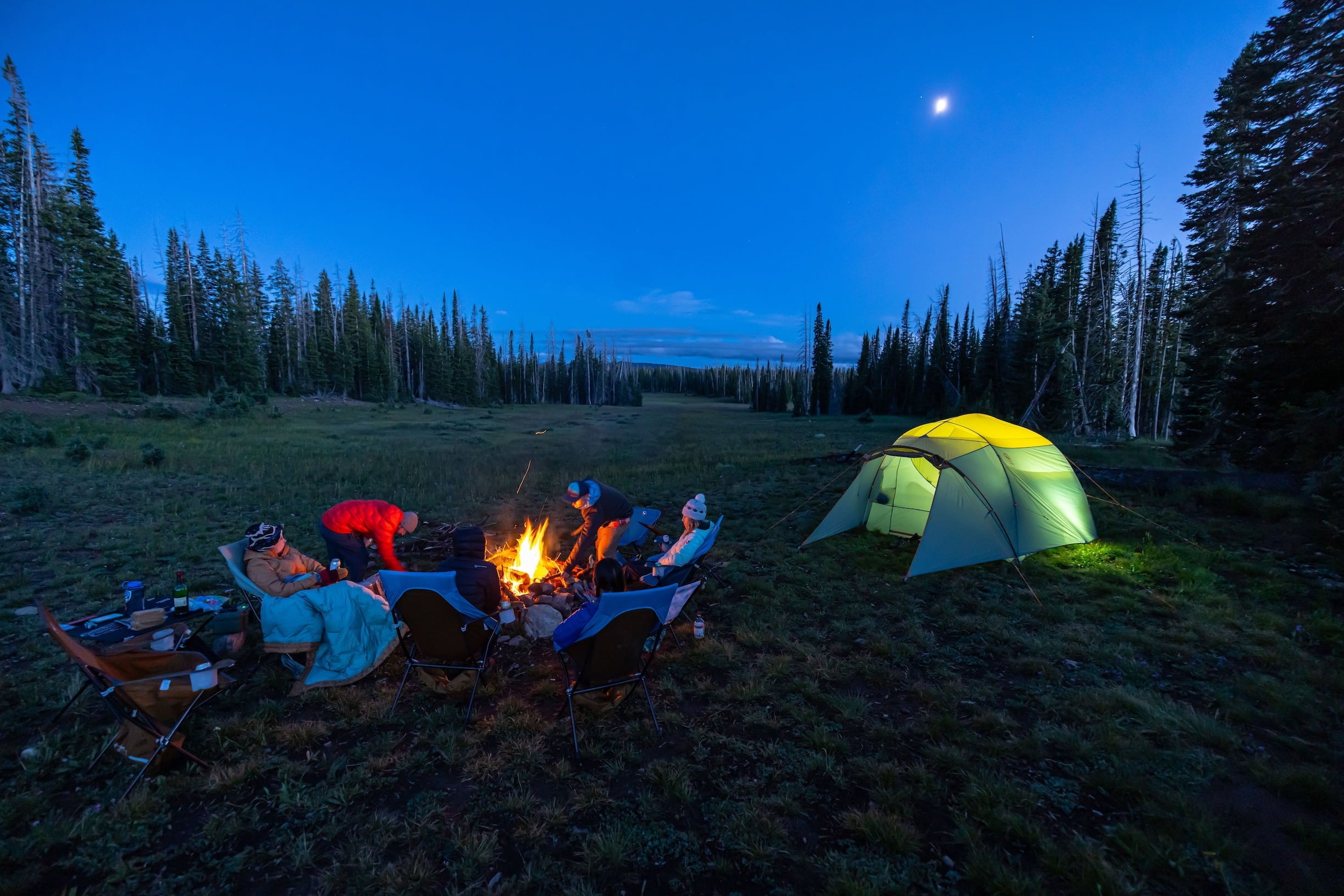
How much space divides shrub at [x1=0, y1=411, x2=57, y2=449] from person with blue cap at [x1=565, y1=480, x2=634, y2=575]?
20985 millimetres

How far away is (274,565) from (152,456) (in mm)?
14396

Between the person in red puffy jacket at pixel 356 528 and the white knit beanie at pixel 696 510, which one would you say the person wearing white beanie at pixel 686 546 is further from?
the person in red puffy jacket at pixel 356 528

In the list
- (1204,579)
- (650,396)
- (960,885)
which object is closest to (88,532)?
(960,885)

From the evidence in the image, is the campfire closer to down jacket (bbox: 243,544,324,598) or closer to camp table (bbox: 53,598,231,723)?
down jacket (bbox: 243,544,324,598)

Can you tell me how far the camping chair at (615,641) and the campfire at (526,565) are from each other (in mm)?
2595

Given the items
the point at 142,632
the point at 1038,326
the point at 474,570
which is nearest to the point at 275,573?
the point at 142,632

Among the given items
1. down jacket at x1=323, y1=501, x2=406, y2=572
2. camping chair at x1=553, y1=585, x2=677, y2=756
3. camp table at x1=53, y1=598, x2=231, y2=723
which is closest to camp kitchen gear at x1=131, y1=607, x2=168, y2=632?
camp table at x1=53, y1=598, x2=231, y2=723

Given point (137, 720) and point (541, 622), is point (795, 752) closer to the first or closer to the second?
point (541, 622)

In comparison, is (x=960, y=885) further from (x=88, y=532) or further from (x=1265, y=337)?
(x=1265, y=337)

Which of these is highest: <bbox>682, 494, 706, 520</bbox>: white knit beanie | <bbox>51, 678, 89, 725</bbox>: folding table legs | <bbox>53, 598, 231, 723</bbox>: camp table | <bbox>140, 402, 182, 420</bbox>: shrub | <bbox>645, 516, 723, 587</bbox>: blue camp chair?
<bbox>140, 402, 182, 420</bbox>: shrub

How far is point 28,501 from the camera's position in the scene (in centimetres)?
940

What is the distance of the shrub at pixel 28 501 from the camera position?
9383 millimetres

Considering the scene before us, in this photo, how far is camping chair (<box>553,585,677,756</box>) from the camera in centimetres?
393

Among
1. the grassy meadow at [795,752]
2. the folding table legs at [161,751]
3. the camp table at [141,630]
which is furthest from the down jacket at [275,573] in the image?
the folding table legs at [161,751]
